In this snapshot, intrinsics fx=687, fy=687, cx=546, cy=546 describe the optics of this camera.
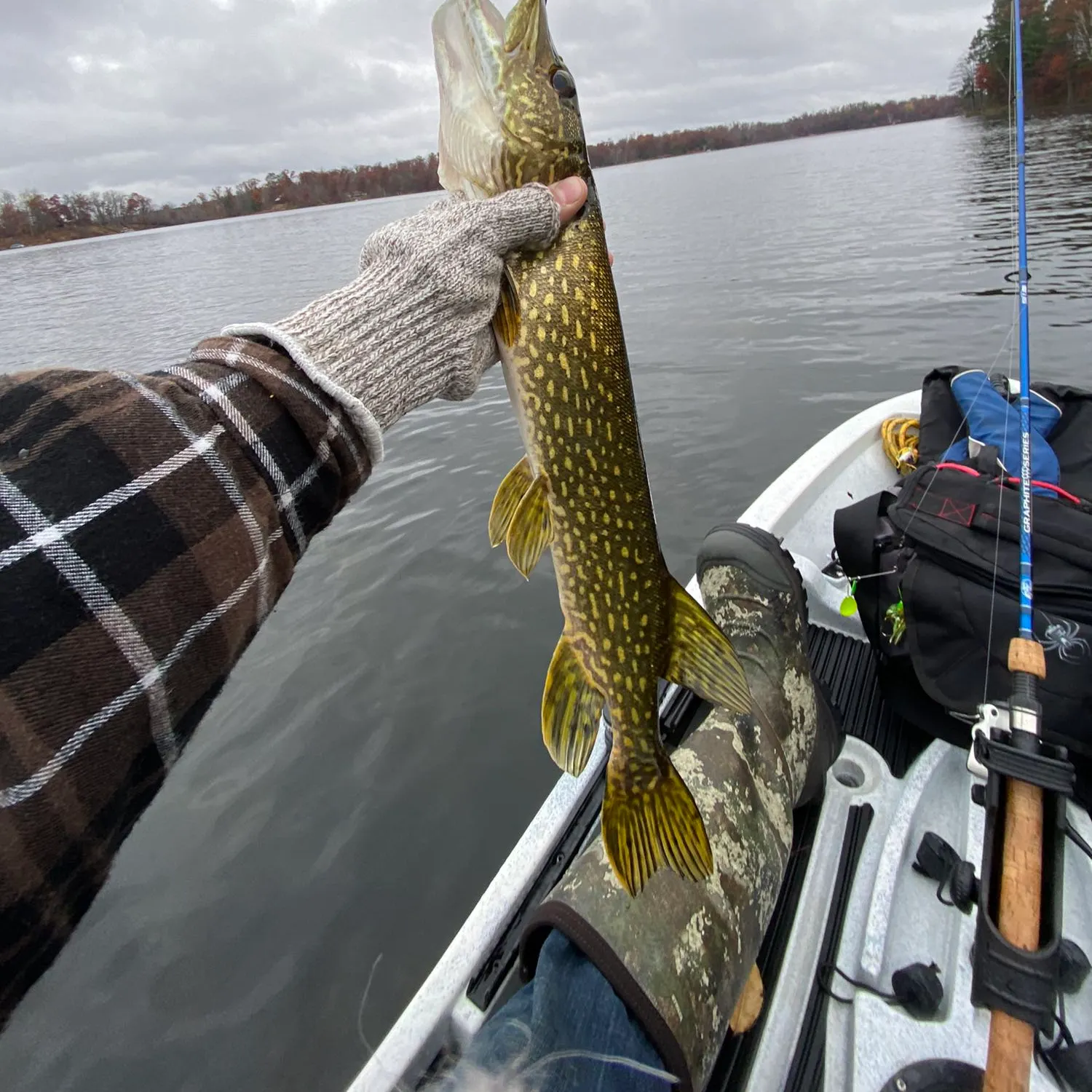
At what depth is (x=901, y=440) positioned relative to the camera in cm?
378

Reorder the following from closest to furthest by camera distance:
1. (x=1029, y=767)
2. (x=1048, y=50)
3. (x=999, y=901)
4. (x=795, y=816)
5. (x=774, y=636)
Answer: (x=999, y=901) < (x=1029, y=767) < (x=795, y=816) < (x=774, y=636) < (x=1048, y=50)

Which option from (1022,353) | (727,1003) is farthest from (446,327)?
(1022,353)

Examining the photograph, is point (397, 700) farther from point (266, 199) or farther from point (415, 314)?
point (266, 199)

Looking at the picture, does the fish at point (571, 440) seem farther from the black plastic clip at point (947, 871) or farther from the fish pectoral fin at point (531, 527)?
the black plastic clip at point (947, 871)

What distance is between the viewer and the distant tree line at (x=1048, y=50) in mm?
Answer: 34312

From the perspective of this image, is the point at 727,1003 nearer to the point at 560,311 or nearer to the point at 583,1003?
the point at 583,1003

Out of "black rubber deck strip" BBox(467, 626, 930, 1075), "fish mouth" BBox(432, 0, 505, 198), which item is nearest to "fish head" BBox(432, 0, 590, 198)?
"fish mouth" BBox(432, 0, 505, 198)

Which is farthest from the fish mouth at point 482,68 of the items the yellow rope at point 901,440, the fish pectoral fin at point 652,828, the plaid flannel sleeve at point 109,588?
the yellow rope at point 901,440

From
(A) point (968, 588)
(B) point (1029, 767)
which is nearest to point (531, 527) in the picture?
(B) point (1029, 767)

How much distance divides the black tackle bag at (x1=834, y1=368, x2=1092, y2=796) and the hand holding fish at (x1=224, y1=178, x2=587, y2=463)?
1.70 m

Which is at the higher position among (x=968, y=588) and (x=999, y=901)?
(x=968, y=588)

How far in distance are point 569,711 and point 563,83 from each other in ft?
5.02

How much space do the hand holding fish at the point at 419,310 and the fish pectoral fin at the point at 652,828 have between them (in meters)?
0.90

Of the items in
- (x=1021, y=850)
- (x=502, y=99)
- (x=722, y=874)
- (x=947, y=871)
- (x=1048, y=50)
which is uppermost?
(x=1048, y=50)
